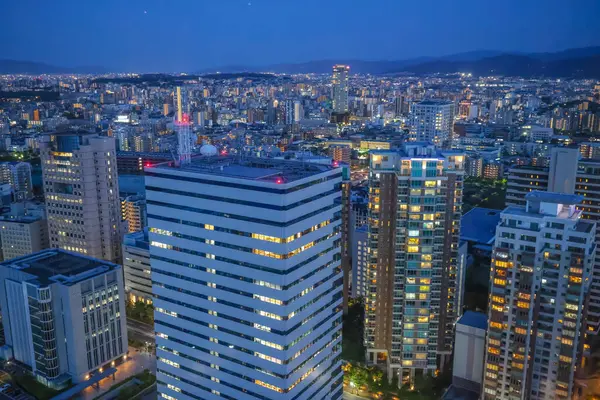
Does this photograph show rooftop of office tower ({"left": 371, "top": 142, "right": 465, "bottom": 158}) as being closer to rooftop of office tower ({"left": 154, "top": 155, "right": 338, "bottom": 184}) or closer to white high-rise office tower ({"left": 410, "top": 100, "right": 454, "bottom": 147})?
rooftop of office tower ({"left": 154, "top": 155, "right": 338, "bottom": 184})

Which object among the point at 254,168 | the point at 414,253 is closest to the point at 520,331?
the point at 414,253

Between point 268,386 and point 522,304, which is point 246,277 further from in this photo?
point 522,304

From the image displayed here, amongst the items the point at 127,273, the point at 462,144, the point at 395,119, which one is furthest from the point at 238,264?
the point at 395,119

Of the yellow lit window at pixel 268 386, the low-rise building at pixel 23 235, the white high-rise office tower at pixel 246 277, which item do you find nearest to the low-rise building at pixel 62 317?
the white high-rise office tower at pixel 246 277

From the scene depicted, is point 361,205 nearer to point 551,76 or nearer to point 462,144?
point 462,144

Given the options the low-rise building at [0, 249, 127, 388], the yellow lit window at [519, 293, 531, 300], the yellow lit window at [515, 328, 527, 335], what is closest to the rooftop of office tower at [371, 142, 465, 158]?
the yellow lit window at [519, 293, 531, 300]

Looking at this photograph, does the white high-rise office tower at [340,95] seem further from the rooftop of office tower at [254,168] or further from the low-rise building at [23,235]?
the rooftop of office tower at [254,168]

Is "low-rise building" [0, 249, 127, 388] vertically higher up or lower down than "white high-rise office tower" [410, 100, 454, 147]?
lower down
